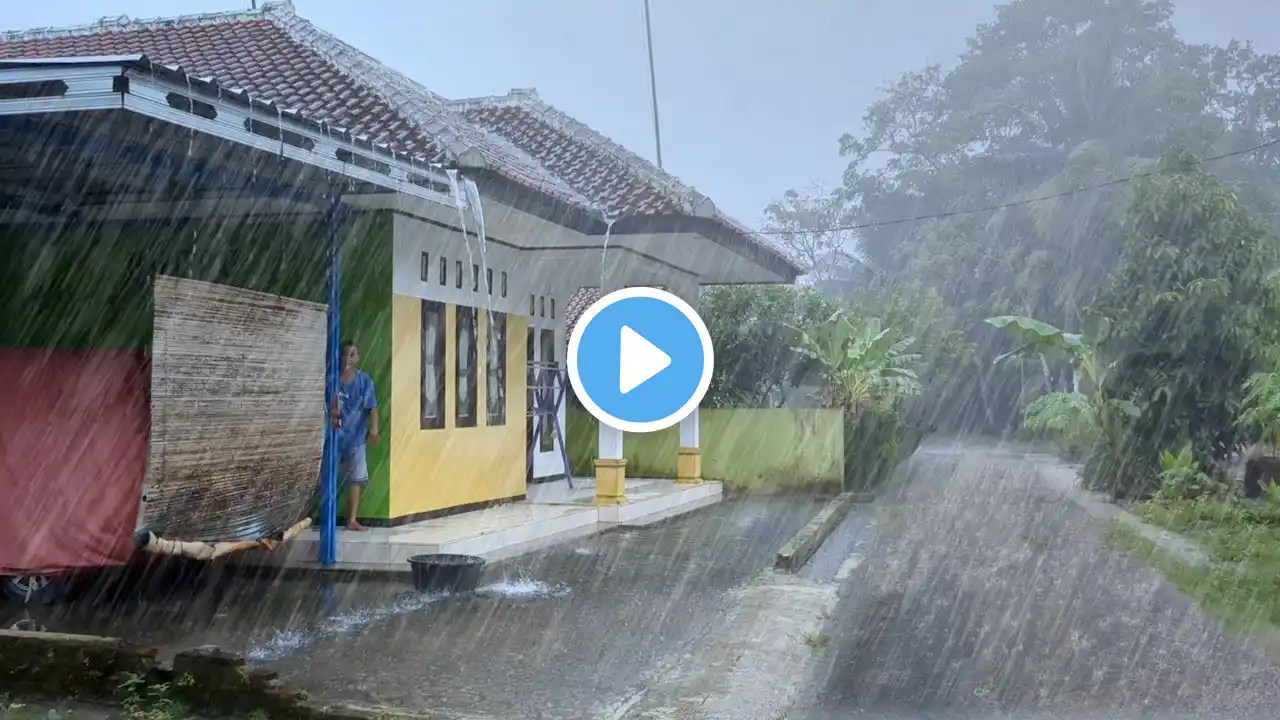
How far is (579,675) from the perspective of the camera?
663 centimetres

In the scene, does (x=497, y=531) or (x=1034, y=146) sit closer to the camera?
(x=497, y=531)

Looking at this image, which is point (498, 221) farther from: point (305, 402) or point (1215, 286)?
point (1215, 286)

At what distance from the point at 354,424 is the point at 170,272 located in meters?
2.09

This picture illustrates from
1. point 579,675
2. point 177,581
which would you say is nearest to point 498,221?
point 177,581

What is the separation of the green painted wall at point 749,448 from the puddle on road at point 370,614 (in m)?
9.16

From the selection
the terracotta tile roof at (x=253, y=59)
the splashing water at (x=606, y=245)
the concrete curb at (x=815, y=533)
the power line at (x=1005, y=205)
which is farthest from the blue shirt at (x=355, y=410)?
the power line at (x=1005, y=205)

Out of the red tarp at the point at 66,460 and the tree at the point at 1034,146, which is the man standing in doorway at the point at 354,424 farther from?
the tree at the point at 1034,146

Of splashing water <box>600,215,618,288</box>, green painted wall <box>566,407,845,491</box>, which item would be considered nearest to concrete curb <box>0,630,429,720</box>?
splashing water <box>600,215,618,288</box>

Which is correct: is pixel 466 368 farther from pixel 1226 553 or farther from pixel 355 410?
pixel 1226 553

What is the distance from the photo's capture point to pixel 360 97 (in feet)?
35.4

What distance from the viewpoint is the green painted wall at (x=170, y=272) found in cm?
948

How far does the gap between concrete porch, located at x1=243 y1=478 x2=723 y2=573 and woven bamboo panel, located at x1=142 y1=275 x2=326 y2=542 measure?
100 centimetres

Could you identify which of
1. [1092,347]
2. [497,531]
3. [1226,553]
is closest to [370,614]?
[497,531]

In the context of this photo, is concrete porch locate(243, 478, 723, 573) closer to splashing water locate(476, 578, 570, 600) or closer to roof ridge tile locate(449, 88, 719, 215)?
splashing water locate(476, 578, 570, 600)
